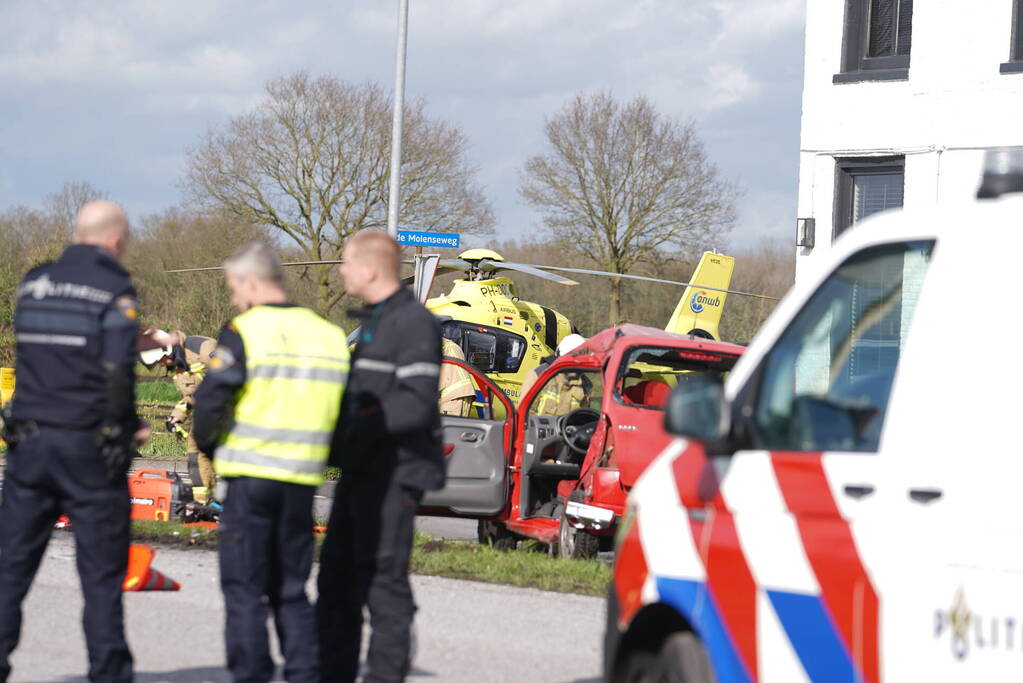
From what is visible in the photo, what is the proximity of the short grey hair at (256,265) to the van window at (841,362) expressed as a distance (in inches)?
84.5

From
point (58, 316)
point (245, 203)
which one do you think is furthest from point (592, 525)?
point (245, 203)

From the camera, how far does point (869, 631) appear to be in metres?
3.27

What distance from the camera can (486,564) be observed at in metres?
9.55

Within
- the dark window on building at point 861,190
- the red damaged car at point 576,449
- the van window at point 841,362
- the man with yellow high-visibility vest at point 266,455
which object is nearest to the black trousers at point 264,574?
the man with yellow high-visibility vest at point 266,455

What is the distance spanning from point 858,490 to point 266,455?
8.02ft

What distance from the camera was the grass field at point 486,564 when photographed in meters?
8.87

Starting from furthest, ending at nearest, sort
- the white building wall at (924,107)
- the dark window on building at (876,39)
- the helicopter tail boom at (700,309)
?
the helicopter tail boom at (700,309) → the dark window on building at (876,39) → the white building wall at (924,107)

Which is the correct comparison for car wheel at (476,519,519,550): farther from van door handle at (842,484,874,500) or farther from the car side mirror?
van door handle at (842,484,874,500)

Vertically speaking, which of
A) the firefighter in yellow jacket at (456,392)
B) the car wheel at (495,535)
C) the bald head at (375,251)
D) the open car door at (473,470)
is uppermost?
the bald head at (375,251)

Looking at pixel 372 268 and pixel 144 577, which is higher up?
pixel 372 268

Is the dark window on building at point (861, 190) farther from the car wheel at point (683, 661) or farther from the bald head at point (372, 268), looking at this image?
the car wheel at point (683, 661)

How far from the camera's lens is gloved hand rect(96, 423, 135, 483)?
16.1ft

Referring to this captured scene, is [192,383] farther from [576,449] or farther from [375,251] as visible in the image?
[375,251]

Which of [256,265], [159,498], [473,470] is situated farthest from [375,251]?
[159,498]
